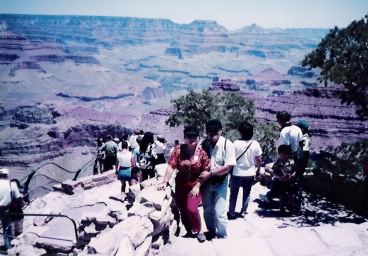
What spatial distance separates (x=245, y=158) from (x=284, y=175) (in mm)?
850

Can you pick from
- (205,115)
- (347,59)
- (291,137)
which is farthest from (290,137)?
(205,115)

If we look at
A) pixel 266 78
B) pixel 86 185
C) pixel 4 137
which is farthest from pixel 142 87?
pixel 86 185

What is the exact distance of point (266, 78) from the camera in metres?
169

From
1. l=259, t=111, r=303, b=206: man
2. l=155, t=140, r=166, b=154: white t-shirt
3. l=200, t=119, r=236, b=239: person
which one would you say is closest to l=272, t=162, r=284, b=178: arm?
l=259, t=111, r=303, b=206: man

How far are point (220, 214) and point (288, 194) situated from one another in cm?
197

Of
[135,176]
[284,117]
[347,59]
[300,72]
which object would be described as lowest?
[300,72]

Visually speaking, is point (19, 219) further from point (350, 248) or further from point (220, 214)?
point (350, 248)

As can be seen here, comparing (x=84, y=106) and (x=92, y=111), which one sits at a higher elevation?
(x=92, y=111)

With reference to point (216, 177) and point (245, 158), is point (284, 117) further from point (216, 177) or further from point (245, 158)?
point (216, 177)

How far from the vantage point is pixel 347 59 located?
707 cm

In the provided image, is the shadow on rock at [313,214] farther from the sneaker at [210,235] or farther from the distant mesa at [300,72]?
the distant mesa at [300,72]

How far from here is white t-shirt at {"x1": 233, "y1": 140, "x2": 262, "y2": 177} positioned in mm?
5391

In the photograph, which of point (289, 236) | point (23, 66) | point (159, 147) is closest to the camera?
point (289, 236)

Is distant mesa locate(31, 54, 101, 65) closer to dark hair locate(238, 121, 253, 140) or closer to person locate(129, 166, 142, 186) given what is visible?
person locate(129, 166, 142, 186)
